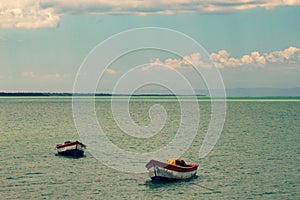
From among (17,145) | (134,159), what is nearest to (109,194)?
(134,159)

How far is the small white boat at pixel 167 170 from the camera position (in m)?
53.4

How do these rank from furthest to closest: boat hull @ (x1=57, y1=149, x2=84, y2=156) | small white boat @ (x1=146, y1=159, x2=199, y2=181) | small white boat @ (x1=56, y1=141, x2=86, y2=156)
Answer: small white boat @ (x1=56, y1=141, x2=86, y2=156) < boat hull @ (x1=57, y1=149, x2=84, y2=156) < small white boat @ (x1=146, y1=159, x2=199, y2=181)

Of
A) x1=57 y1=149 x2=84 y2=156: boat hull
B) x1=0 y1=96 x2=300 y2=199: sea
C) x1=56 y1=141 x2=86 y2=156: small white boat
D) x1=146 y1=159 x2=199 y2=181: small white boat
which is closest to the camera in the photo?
x1=0 y1=96 x2=300 y2=199: sea

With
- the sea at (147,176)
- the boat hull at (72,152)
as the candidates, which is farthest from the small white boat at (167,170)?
the boat hull at (72,152)

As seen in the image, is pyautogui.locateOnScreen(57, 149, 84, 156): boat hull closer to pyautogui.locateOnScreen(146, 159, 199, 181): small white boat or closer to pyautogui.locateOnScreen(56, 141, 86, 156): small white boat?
pyautogui.locateOnScreen(56, 141, 86, 156): small white boat

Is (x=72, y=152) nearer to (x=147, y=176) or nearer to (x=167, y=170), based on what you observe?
(x=147, y=176)

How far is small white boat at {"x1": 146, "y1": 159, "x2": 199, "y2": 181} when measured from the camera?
5338 cm

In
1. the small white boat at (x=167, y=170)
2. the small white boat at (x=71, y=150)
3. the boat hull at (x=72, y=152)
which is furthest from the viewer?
the small white boat at (x=71, y=150)

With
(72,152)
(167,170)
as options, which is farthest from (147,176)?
(72,152)

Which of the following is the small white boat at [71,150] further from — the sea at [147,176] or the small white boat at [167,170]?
the small white boat at [167,170]

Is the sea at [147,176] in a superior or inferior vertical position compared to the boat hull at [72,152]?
inferior

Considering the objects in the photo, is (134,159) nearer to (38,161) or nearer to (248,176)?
(38,161)

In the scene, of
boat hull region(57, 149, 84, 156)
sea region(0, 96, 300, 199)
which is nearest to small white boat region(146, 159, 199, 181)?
sea region(0, 96, 300, 199)

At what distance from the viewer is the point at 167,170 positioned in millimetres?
53688
